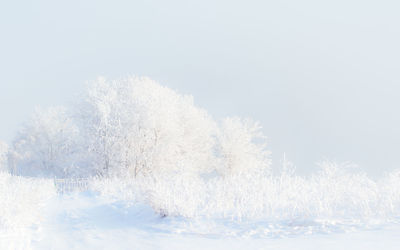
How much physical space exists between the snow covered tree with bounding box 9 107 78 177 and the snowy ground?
27570 mm

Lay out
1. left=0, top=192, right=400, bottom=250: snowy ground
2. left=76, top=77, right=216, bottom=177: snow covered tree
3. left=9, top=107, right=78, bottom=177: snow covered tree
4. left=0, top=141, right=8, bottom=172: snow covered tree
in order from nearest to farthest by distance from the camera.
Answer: left=0, top=192, right=400, bottom=250: snowy ground, left=76, top=77, right=216, bottom=177: snow covered tree, left=9, top=107, right=78, bottom=177: snow covered tree, left=0, top=141, right=8, bottom=172: snow covered tree

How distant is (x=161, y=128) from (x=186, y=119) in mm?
4413

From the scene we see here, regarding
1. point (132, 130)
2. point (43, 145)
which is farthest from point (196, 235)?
point (43, 145)

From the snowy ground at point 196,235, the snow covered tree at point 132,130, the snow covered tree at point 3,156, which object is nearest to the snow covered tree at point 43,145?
the snow covered tree at point 3,156

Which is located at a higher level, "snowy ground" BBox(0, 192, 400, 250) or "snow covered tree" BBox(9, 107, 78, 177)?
"snow covered tree" BBox(9, 107, 78, 177)

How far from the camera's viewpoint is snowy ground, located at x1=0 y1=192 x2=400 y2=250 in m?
6.34

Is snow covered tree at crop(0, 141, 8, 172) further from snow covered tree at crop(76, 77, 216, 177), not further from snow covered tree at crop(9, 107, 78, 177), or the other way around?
snow covered tree at crop(76, 77, 216, 177)

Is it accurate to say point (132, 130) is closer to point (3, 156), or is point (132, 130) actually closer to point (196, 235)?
point (196, 235)

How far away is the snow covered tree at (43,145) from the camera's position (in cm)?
3566

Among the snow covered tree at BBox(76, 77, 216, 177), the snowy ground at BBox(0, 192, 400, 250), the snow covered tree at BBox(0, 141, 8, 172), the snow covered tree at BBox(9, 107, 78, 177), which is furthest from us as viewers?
the snow covered tree at BBox(0, 141, 8, 172)

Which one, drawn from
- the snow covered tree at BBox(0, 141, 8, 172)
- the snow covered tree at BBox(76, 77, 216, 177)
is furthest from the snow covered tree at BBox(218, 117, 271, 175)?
the snow covered tree at BBox(0, 141, 8, 172)

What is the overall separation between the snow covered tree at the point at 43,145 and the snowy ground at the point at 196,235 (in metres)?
27.6

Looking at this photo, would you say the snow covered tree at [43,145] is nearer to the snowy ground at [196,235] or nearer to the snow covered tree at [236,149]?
the snow covered tree at [236,149]

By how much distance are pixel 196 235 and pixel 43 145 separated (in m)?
32.0
